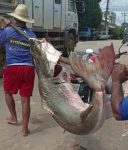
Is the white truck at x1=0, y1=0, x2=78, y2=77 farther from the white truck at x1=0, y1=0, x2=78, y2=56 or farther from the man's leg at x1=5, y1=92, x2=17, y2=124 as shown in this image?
the man's leg at x1=5, y1=92, x2=17, y2=124

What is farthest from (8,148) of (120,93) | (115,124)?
(120,93)

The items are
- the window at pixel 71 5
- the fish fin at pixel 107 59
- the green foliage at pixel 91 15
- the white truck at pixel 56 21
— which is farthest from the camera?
the green foliage at pixel 91 15

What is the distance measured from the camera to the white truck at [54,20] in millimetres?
14289

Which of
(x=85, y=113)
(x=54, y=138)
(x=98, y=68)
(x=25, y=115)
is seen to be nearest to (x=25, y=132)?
(x=25, y=115)

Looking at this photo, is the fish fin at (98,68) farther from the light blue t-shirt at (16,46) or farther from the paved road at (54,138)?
the light blue t-shirt at (16,46)

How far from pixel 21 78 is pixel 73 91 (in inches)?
99.8

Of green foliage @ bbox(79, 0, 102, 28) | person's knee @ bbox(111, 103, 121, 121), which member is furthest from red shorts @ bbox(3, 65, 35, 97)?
green foliage @ bbox(79, 0, 102, 28)

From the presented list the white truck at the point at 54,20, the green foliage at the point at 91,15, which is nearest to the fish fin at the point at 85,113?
the white truck at the point at 54,20

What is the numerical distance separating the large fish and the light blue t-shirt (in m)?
1.48

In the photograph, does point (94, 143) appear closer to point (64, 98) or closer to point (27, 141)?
point (27, 141)

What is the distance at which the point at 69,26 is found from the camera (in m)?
20.2

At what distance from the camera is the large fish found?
11.4ft

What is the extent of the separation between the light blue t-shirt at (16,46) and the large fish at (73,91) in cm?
148

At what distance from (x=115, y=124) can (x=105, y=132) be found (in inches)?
22.9
